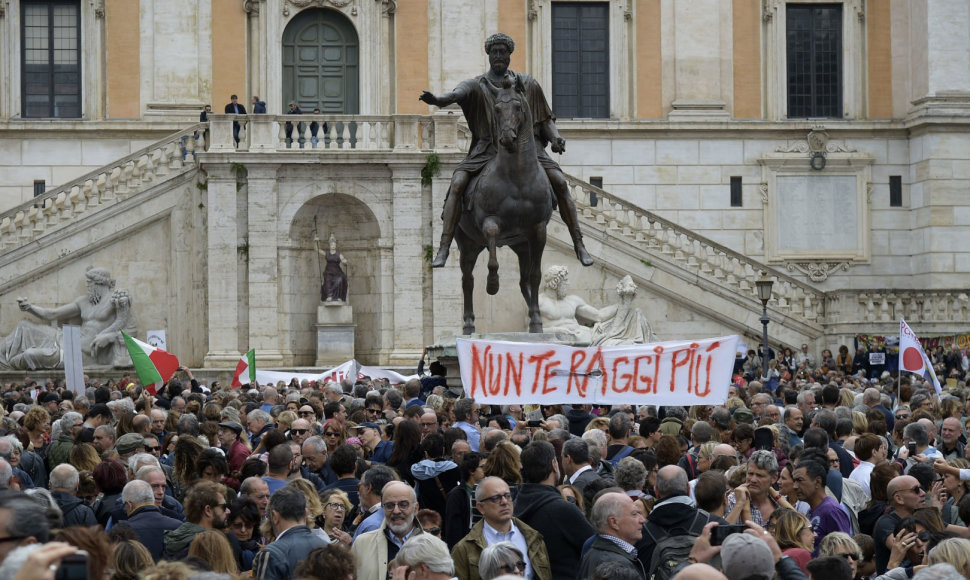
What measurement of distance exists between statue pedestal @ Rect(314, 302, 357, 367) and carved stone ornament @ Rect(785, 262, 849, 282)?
39.0ft

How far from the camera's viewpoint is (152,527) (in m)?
9.01

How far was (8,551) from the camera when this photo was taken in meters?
5.09

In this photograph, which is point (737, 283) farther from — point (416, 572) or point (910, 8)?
point (416, 572)

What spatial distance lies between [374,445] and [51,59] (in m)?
26.6

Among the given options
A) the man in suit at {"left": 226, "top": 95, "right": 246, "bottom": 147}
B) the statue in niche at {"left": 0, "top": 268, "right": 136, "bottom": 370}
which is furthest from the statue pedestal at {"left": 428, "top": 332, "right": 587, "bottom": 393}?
the man in suit at {"left": 226, "top": 95, "right": 246, "bottom": 147}

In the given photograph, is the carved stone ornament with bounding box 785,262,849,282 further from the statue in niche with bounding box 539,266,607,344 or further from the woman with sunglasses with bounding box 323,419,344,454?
the woman with sunglasses with bounding box 323,419,344,454

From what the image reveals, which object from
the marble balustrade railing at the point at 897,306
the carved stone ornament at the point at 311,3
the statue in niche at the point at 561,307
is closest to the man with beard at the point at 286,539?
the statue in niche at the point at 561,307

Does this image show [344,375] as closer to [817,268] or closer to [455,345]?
[455,345]

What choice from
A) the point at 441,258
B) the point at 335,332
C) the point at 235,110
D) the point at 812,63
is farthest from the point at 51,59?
the point at 441,258

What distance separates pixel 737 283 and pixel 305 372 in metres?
9.38

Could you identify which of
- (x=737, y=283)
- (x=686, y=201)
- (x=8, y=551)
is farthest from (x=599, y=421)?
(x=686, y=201)

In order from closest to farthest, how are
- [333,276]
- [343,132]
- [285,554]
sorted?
1. [285,554]
2. [343,132]
3. [333,276]

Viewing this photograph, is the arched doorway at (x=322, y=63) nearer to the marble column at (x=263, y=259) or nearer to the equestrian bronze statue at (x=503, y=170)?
the marble column at (x=263, y=259)

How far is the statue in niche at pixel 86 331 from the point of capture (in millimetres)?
29891
